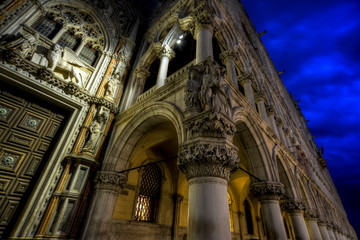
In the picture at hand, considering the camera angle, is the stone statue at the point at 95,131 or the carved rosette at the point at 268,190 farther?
the stone statue at the point at 95,131

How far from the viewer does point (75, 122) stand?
21.0ft

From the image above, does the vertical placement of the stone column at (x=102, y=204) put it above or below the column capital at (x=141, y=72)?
below

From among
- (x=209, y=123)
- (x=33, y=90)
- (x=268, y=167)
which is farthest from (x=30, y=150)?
(x=268, y=167)

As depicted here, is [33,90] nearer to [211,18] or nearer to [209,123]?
[209,123]

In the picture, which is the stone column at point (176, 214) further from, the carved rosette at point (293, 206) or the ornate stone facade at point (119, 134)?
the carved rosette at point (293, 206)

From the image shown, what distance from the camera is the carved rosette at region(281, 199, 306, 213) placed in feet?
22.4

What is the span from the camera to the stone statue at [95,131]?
20.2 ft

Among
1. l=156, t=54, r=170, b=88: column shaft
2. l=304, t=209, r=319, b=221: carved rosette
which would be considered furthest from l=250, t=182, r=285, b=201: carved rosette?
l=156, t=54, r=170, b=88: column shaft

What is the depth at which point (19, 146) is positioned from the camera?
5.36 meters

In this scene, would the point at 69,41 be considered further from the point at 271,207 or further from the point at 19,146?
the point at 271,207

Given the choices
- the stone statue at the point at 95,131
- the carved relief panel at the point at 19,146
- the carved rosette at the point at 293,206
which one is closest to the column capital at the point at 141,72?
the stone statue at the point at 95,131

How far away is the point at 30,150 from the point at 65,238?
284 cm

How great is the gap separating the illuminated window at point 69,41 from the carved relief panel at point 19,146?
3.12 m

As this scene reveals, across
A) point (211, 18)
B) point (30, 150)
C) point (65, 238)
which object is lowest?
point (65, 238)
